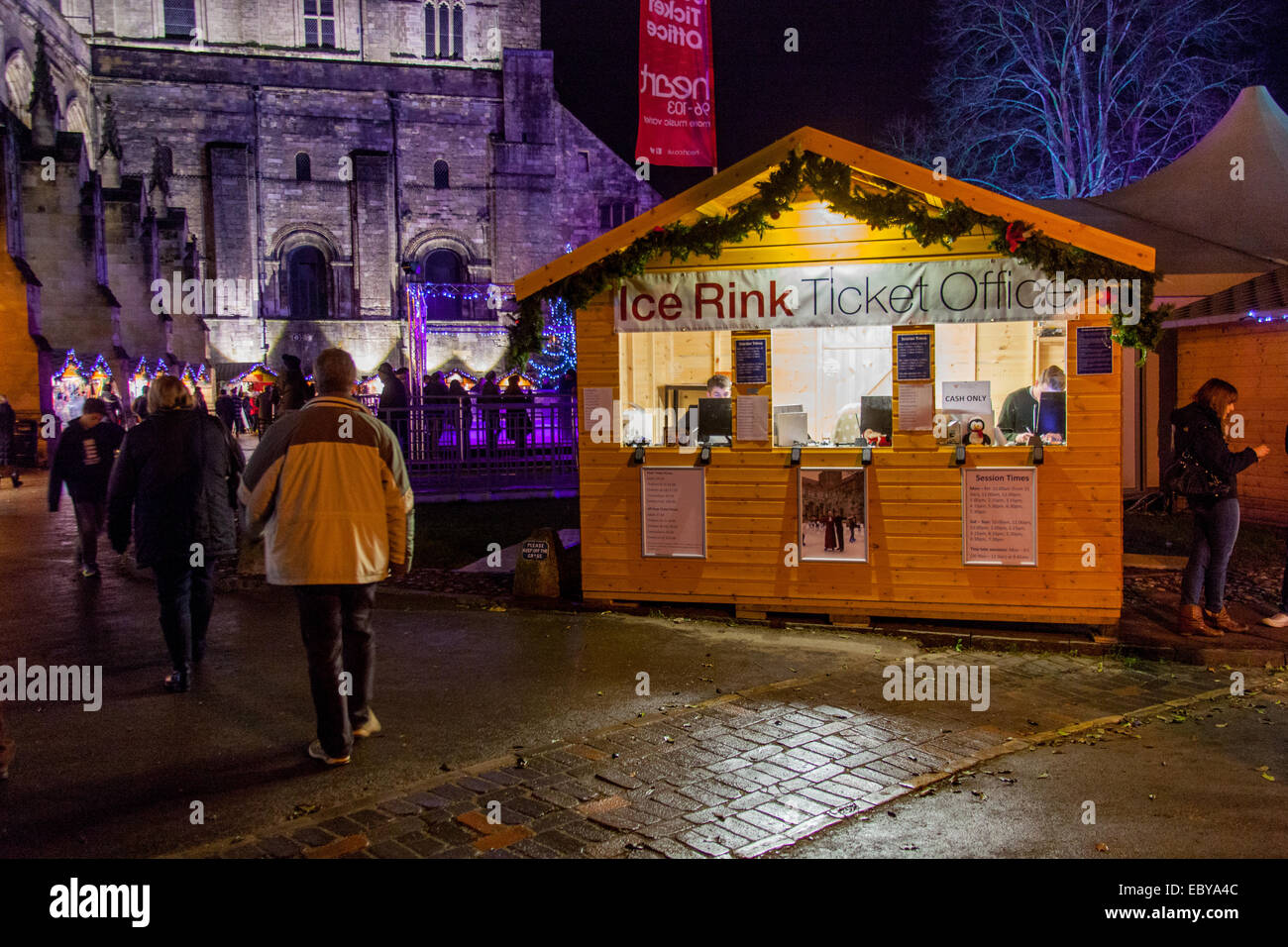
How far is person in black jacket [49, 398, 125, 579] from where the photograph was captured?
10.3 m

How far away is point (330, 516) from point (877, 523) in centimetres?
464

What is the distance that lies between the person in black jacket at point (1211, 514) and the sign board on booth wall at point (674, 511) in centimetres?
382

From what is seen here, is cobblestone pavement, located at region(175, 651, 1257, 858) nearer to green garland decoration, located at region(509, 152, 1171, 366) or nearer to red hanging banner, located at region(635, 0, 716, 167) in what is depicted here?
green garland decoration, located at region(509, 152, 1171, 366)

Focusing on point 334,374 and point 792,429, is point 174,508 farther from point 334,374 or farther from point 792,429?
point 792,429

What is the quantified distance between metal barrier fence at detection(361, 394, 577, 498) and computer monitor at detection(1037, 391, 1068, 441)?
11803mm

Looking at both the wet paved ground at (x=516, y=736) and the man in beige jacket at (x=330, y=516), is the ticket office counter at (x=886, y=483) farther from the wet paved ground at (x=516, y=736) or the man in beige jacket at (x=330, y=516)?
the man in beige jacket at (x=330, y=516)

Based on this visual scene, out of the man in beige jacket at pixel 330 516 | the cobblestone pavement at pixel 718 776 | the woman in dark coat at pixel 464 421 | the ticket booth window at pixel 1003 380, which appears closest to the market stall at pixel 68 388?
the woman in dark coat at pixel 464 421

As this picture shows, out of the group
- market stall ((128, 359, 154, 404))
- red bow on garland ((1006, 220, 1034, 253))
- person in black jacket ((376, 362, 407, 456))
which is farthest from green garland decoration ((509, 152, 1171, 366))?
market stall ((128, 359, 154, 404))

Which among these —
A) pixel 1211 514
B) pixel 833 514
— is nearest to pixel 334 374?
pixel 833 514

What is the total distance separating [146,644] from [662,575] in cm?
413

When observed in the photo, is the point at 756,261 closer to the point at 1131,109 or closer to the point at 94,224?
the point at 1131,109

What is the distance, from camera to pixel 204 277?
143 feet

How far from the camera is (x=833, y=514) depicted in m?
8.20
